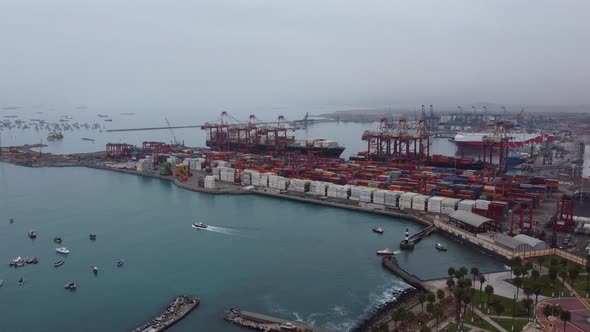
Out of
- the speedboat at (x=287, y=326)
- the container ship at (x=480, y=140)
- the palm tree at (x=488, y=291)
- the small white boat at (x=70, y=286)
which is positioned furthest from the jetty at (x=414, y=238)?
the container ship at (x=480, y=140)

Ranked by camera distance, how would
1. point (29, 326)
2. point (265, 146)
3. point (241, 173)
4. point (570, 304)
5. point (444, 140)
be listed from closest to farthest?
point (570, 304) < point (29, 326) < point (241, 173) < point (265, 146) < point (444, 140)

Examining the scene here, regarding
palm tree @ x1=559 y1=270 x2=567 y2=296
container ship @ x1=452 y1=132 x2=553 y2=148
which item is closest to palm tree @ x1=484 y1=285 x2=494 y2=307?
palm tree @ x1=559 y1=270 x2=567 y2=296

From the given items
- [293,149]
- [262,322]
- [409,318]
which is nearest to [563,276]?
[409,318]

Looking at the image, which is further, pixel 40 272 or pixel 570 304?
pixel 40 272

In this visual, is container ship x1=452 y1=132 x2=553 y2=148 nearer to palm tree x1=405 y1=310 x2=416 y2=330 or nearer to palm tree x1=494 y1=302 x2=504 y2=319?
palm tree x1=494 y1=302 x2=504 y2=319

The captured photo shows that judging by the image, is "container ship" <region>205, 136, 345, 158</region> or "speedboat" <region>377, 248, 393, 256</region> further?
"container ship" <region>205, 136, 345, 158</region>

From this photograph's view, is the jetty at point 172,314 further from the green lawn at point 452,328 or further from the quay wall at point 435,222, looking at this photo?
the quay wall at point 435,222

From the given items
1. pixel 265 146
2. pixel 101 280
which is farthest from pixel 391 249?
pixel 265 146

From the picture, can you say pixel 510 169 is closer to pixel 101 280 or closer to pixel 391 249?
pixel 391 249
